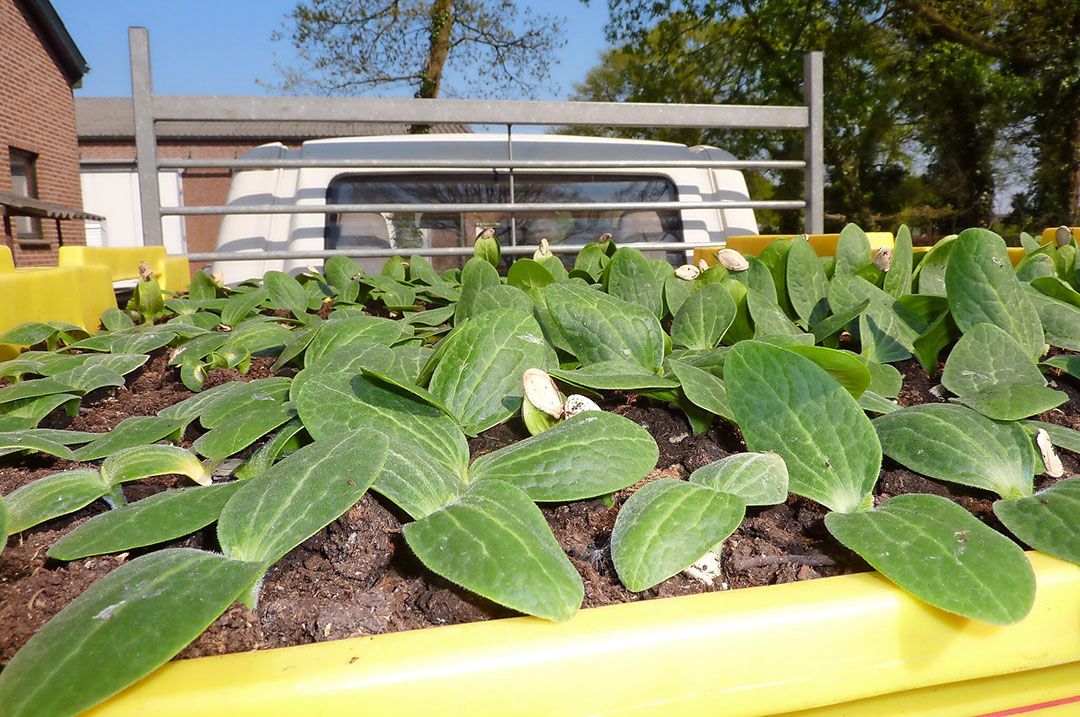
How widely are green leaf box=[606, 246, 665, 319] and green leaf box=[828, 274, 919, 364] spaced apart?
0.18 metres

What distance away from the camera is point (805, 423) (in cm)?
43

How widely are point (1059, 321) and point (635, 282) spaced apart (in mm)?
383

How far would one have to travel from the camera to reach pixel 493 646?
0.27 m

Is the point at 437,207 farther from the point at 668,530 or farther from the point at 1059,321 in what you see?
the point at 668,530

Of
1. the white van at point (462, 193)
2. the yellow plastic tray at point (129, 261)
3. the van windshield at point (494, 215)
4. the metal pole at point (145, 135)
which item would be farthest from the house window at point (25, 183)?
the yellow plastic tray at point (129, 261)

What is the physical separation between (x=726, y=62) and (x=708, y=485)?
463 inches

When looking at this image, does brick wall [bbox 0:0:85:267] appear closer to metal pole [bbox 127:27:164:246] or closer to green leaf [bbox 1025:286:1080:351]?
metal pole [bbox 127:27:164:246]

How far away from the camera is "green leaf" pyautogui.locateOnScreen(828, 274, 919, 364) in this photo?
0.62m

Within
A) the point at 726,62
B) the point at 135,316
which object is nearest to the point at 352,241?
the point at 135,316

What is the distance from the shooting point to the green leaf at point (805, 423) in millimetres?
413

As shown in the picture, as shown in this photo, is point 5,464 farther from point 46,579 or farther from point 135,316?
point 135,316

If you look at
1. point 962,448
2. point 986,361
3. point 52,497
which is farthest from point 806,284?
point 52,497

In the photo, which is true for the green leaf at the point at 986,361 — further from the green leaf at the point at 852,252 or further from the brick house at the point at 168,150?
the brick house at the point at 168,150

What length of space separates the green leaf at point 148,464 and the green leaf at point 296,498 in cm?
8
